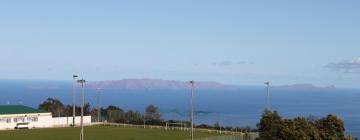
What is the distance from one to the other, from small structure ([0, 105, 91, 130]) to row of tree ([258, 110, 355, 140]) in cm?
3195

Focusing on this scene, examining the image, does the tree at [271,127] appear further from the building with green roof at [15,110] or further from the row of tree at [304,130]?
the building with green roof at [15,110]

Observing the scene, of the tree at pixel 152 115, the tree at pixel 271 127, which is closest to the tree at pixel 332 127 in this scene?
the tree at pixel 271 127

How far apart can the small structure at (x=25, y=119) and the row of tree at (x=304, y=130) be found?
31.9m

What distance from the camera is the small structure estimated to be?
52.5m

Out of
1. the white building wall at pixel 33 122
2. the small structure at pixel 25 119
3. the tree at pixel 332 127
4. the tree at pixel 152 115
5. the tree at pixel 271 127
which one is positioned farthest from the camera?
the tree at pixel 152 115

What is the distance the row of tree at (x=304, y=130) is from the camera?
25.7 m

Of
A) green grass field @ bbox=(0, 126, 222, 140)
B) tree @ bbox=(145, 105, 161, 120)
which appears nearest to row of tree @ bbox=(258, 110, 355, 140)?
green grass field @ bbox=(0, 126, 222, 140)

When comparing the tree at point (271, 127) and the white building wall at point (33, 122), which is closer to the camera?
the tree at point (271, 127)

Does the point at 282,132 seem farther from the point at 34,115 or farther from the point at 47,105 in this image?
the point at 47,105

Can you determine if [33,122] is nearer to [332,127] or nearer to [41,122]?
[41,122]

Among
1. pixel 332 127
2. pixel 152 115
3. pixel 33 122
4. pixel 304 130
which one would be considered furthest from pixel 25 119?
pixel 304 130

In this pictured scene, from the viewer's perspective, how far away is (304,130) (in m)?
25.8

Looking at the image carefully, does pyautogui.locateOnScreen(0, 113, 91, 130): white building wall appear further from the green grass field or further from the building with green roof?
the green grass field

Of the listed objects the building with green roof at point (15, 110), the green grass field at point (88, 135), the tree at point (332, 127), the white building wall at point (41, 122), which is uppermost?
the building with green roof at point (15, 110)
